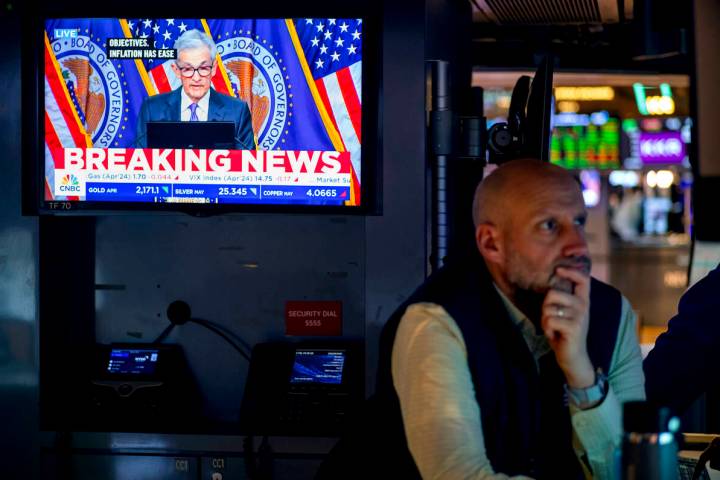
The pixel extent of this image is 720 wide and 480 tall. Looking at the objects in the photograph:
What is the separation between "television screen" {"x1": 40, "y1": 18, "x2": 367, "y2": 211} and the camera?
3002 millimetres

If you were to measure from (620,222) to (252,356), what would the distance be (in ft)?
36.0

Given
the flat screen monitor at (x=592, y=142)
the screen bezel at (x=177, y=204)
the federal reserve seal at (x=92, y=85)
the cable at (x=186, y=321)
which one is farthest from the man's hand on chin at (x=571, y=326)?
the flat screen monitor at (x=592, y=142)

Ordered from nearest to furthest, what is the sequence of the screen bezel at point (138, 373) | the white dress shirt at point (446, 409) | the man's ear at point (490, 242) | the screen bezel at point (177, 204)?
1. the white dress shirt at point (446, 409)
2. the man's ear at point (490, 242)
3. the screen bezel at point (177, 204)
4. the screen bezel at point (138, 373)

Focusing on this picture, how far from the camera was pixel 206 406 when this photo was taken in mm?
3404

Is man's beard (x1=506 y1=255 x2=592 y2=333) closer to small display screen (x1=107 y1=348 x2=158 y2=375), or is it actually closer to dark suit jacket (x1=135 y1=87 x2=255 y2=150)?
dark suit jacket (x1=135 y1=87 x2=255 y2=150)

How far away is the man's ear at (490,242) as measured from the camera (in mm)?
2203

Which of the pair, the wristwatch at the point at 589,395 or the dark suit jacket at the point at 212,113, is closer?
the wristwatch at the point at 589,395

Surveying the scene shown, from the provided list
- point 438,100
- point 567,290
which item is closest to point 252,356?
point 438,100

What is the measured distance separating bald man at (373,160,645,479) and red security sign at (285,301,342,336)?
106cm

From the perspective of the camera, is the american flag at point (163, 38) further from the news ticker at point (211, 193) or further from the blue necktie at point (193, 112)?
the news ticker at point (211, 193)

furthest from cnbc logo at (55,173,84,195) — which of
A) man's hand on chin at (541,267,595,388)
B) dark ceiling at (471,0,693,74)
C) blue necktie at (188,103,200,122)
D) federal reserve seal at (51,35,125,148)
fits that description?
dark ceiling at (471,0,693,74)

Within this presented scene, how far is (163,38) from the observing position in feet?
10.1

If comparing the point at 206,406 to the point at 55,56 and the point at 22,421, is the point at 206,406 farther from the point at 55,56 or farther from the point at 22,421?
the point at 55,56

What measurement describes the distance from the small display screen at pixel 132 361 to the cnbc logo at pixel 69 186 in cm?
55
